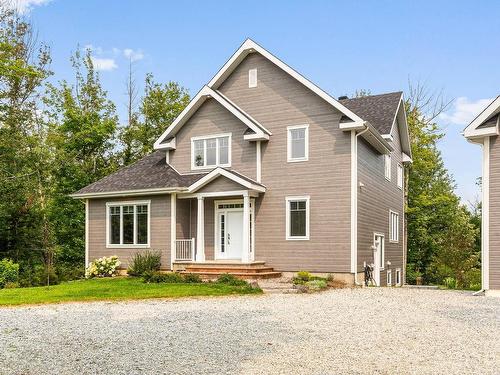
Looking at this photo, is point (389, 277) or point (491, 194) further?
point (389, 277)

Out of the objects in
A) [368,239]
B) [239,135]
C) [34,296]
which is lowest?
[34,296]

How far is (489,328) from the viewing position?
10492mm

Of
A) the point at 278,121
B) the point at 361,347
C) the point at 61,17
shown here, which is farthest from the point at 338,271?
the point at 61,17

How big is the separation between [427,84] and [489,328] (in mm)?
29718

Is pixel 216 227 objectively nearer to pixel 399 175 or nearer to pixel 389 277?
pixel 389 277

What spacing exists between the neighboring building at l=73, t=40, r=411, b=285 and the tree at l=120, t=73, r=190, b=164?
42.6ft

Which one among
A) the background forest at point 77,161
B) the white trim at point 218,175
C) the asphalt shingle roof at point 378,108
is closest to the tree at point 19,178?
the background forest at point 77,161

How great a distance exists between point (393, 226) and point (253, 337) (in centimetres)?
1887

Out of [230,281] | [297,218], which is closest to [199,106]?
[297,218]

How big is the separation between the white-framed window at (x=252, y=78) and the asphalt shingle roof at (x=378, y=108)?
536 cm

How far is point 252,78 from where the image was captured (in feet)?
73.7

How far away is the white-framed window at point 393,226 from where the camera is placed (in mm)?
25961

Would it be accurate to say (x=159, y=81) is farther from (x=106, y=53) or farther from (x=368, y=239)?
(x=368, y=239)

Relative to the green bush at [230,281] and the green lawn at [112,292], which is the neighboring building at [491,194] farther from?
the green bush at [230,281]
